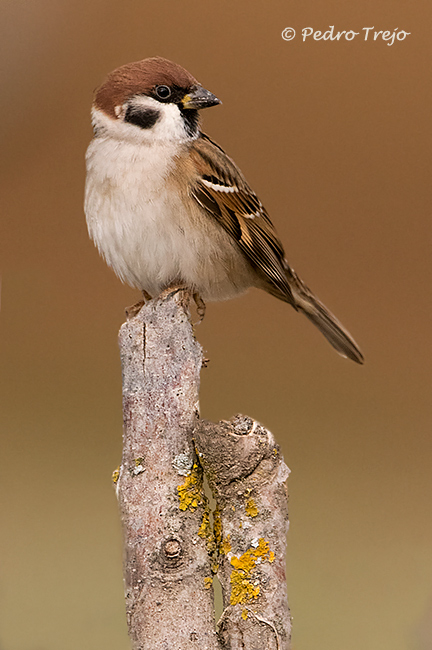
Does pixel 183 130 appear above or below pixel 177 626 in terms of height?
above

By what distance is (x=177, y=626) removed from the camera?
1264 mm

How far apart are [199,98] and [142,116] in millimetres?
149

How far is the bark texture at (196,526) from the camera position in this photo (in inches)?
49.6

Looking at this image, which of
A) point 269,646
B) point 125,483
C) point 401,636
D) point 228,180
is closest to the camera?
point 269,646

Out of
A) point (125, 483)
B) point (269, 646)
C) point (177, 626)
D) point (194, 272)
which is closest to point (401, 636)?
point (269, 646)

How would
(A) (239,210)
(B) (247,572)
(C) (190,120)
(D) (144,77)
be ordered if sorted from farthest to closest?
(A) (239,210) < (C) (190,120) < (D) (144,77) < (B) (247,572)

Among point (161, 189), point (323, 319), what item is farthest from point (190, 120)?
point (323, 319)

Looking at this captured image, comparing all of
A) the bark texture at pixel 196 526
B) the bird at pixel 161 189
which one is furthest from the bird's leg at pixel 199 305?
the bark texture at pixel 196 526

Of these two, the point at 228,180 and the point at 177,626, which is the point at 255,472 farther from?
the point at 228,180

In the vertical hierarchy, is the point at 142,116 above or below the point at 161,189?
above

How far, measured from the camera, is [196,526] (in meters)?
1.32

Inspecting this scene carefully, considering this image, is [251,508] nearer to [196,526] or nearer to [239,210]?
[196,526]

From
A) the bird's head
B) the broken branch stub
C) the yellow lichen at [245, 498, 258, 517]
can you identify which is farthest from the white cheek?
the yellow lichen at [245, 498, 258, 517]

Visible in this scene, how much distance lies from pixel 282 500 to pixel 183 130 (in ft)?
3.19
